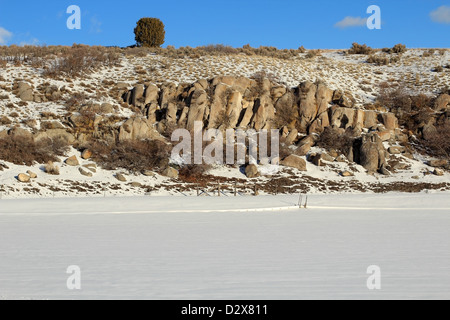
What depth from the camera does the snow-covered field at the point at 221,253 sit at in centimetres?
629

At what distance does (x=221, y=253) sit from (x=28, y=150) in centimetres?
2107

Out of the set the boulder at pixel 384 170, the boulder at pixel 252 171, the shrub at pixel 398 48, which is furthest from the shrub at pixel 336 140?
the shrub at pixel 398 48

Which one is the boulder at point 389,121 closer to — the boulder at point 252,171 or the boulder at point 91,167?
the boulder at point 252,171

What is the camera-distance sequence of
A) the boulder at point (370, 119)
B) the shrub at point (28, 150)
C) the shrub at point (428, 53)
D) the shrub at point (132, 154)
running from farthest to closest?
the shrub at point (428, 53), the boulder at point (370, 119), the shrub at point (132, 154), the shrub at point (28, 150)

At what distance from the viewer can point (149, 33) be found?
170ft

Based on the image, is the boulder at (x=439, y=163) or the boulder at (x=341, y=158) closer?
A: the boulder at (x=439, y=163)

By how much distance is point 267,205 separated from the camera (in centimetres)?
1939

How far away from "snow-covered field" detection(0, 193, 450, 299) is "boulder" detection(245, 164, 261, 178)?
1002 centimetres

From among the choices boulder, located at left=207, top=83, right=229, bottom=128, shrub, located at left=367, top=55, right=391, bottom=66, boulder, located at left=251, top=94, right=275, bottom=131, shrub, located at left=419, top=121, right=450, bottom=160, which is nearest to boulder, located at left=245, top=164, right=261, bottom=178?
boulder, located at left=251, top=94, right=275, bottom=131

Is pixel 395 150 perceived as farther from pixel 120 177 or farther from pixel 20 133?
pixel 20 133

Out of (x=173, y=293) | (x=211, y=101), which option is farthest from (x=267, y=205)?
(x=211, y=101)

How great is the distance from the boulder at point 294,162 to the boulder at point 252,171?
2320 millimetres

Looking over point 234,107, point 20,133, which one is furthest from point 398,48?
point 20,133
